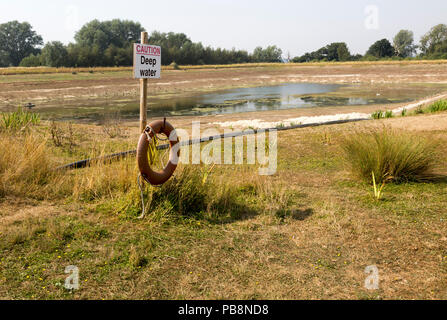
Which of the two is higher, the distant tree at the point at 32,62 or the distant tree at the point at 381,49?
the distant tree at the point at 381,49

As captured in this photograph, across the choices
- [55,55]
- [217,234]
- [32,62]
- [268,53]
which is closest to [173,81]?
[55,55]

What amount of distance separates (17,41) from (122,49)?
95.6 feet

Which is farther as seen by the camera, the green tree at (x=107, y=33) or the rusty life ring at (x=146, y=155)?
the green tree at (x=107, y=33)

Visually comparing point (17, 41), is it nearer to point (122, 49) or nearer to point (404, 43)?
point (122, 49)

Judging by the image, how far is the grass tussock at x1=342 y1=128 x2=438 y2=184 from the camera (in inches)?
234

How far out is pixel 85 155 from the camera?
26.7ft

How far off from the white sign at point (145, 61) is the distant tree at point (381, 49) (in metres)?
82.3

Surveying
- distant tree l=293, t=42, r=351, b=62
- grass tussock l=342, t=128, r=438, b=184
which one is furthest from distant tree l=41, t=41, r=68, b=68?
distant tree l=293, t=42, r=351, b=62

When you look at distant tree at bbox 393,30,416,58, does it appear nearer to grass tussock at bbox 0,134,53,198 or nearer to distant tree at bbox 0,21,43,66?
distant tree at bbox 0,21,43,66

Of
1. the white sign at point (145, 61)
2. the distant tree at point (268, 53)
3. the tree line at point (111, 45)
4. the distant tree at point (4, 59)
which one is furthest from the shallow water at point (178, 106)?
the distant tree at point (268, 53)

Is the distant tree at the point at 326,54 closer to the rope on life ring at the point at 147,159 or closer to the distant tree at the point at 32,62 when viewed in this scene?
the distant tree at the point at 32,62

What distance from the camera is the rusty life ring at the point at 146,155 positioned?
4422 mm

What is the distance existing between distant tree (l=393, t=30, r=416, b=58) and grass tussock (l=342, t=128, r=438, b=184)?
84.5 meters
